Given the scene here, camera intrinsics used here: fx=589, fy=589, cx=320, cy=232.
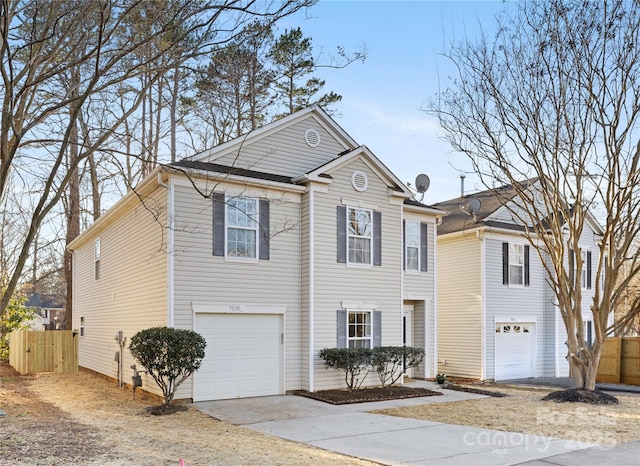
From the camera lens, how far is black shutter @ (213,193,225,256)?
42.8 feet

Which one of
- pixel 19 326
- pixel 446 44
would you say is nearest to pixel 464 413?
pixel 446 44

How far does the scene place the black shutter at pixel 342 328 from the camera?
14438mm

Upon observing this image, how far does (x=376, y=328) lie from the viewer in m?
15.1

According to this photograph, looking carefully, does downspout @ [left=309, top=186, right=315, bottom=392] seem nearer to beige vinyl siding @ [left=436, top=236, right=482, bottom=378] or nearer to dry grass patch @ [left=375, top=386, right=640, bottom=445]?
dry grass patch @ [left=375, top=386, right=640, bottom=445]

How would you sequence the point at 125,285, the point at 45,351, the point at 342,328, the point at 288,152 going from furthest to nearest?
the point at 45,351 → the point at 125,285 → the point at 288,152 → the point at 342,328

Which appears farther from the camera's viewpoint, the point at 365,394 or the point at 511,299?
the point at 511,299

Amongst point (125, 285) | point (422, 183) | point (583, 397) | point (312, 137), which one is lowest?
point (583, 397)

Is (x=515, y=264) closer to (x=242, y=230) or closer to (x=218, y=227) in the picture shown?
(x=242, y=230)

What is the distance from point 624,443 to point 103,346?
14.1 metres

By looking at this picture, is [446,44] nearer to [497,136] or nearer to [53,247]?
[497,136]

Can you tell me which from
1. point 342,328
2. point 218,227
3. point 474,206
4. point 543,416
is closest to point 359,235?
point 342,328

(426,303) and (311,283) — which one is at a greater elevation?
(311,283)

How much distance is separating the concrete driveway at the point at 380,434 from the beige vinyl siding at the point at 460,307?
7.38 m

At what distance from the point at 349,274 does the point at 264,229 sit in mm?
2534
